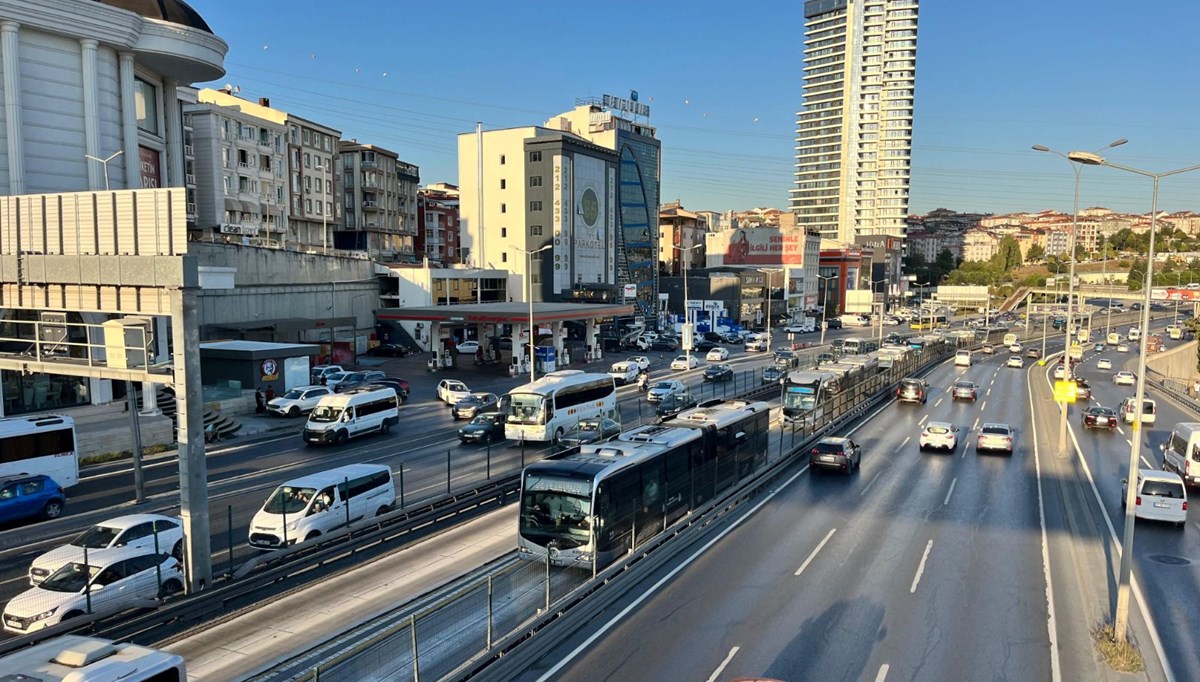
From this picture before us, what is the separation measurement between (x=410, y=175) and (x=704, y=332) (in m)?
50.3

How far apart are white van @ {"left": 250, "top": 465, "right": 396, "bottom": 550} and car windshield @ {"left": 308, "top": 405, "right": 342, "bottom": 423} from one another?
13.0m

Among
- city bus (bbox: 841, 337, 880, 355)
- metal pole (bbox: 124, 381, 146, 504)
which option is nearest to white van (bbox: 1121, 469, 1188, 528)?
metal pole (bbox: 124, 381, 146, 504)

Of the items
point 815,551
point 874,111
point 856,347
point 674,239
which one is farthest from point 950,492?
point 874,111

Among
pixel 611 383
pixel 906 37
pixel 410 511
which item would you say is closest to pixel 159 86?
pixel 611 383

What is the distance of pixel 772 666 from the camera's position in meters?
12.1

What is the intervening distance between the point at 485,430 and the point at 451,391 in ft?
40.1

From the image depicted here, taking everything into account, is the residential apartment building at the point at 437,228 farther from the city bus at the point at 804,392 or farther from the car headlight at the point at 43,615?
the car headlight at the point at 43,615

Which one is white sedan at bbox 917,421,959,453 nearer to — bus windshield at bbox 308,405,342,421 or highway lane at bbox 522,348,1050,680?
highway lane at bbox 522,348,1050,680

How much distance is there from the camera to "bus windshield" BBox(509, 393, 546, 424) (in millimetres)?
30156

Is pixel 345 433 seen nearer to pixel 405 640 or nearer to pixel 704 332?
pixel 405 640

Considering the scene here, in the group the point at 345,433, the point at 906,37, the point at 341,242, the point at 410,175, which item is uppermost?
the point at 906,37

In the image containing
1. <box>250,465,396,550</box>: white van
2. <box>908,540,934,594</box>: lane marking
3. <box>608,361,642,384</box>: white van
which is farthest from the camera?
<box>608,361,642,384</box>: white van

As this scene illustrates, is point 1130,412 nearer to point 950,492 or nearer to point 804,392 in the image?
point 804,392

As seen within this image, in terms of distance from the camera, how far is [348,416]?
106ft
